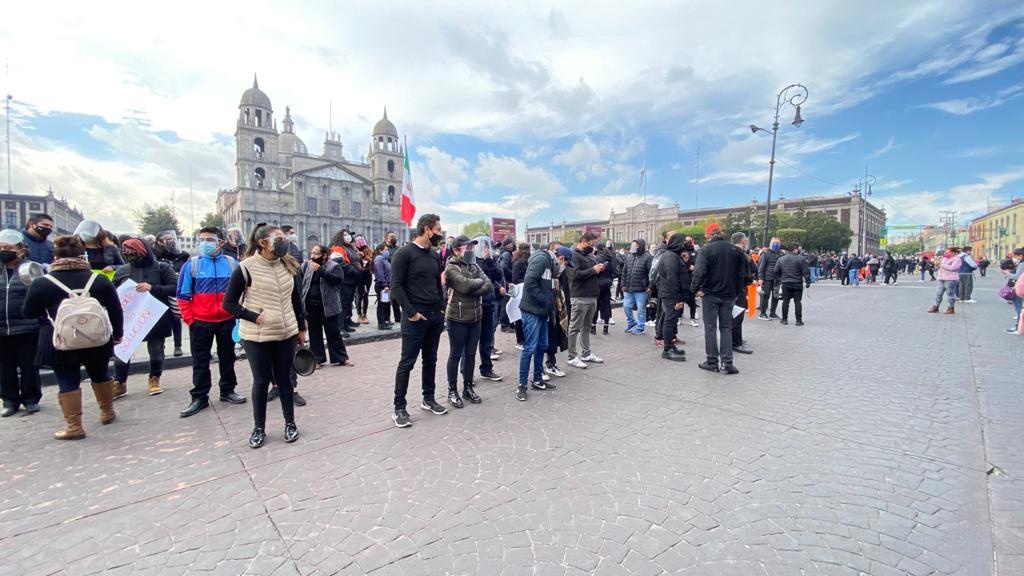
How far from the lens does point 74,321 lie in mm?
3859

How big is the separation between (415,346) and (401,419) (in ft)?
2.33

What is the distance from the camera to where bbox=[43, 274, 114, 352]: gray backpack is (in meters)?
3.84

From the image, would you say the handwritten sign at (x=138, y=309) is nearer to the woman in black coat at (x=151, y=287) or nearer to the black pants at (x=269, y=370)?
the woman in black coat at (x=151, y=287)

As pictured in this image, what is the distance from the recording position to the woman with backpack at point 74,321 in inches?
153

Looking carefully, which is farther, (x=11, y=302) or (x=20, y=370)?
(x=20, y=370)

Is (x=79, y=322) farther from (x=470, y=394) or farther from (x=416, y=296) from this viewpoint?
(x=470, y=394)

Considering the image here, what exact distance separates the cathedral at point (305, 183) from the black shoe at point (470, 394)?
253 feet

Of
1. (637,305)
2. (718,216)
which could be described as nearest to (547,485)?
(637,305)

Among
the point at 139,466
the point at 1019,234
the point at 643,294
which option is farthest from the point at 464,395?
the point at 1019,234

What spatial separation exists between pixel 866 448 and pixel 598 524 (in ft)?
8.68

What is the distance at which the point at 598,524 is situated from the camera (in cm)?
272

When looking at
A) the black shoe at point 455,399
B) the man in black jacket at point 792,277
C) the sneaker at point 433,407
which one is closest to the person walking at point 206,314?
the sneaker at point 433,407

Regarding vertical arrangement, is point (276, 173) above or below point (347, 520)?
above

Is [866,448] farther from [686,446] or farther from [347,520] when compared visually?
[347,520]
